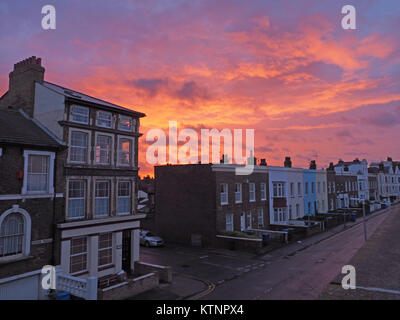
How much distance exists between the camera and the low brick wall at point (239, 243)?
2938 cm

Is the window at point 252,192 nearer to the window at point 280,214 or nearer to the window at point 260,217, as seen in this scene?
the window at point 260,217

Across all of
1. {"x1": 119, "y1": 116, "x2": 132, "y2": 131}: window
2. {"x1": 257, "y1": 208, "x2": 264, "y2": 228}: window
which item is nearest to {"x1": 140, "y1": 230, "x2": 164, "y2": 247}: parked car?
{"x1": 257, "y1": 208, "x2": 264, "y2": 228}: window

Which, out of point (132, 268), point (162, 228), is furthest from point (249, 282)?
point (162, 228)

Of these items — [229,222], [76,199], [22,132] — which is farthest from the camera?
[229,222]

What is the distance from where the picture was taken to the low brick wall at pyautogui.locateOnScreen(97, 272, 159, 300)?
632 inches

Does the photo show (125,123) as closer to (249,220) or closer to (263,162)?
(249,220)

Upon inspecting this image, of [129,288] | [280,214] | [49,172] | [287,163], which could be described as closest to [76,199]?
[49,172]

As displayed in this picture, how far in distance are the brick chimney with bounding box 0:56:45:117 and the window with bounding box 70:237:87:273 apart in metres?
9.37

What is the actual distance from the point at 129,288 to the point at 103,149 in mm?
9500

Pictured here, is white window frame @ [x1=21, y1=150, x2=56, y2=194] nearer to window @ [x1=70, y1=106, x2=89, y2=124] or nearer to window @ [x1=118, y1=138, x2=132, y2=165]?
window @ [x1=70, y1=106, x2=89, y2=124]

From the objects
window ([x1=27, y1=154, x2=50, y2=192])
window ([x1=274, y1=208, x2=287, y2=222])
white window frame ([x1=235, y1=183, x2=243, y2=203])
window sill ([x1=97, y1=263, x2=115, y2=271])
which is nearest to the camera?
window ([x1=27, y1=154, x2=50, y2=192])

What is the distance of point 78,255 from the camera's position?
18.9 meters

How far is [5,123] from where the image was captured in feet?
56.5

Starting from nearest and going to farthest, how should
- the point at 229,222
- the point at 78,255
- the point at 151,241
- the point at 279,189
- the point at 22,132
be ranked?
1. the point at 22,132
2. the point at 78,255
3. the point at 151,241
4. the point at 229,222
5. the point at 279,189
